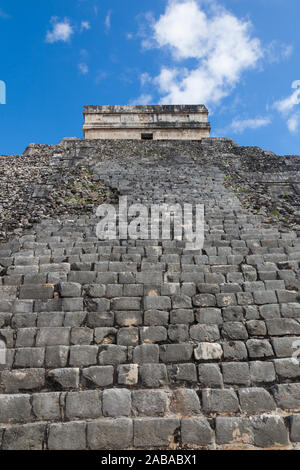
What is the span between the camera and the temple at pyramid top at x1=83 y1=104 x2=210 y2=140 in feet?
53.0

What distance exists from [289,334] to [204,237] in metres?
2.66

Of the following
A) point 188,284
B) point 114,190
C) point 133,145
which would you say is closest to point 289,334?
point 188,284

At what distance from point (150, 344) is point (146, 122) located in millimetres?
14093

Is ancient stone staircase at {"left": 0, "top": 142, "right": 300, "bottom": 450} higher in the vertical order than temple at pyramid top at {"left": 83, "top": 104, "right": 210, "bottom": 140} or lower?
lower

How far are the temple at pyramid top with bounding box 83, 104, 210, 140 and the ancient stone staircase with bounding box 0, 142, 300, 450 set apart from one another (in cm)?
1098

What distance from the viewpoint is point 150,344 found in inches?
161

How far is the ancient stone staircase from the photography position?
3.29 meters

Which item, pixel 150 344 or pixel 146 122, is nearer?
pixel 150 344

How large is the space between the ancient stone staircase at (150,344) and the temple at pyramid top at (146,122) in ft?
36.0

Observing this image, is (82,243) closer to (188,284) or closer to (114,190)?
(188,284)

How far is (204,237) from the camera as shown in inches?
255

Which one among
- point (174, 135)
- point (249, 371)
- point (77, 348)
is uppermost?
point (174, 135)

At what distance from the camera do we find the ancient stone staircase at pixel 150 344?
3.29 meters

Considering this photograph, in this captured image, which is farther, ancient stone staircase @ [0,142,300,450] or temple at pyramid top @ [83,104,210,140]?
temple at pyramid top @ [83,104,210,140]
